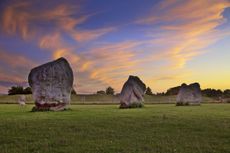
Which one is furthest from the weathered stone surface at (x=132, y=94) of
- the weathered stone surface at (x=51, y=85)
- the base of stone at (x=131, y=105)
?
the weathered stone surface at (x=51, y=85)

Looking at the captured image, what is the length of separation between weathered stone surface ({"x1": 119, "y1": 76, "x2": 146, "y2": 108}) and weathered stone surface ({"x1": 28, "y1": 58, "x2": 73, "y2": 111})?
669 cm

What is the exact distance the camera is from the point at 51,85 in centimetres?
2553

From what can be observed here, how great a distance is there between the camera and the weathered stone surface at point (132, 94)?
3145 centimetres

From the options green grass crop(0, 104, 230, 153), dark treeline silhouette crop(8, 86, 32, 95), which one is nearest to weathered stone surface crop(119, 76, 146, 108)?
green grass crop(0, 104, 230, 153)

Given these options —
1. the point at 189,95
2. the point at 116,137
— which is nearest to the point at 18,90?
the point at 189,95

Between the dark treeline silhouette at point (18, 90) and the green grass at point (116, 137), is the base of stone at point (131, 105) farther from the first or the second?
the dark treeline silhouette at point (18, 90)

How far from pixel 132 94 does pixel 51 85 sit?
902cm

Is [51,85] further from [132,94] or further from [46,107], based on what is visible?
[132,94]

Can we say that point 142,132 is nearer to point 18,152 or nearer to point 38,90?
point 18,152

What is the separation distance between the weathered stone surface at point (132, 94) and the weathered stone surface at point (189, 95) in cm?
884

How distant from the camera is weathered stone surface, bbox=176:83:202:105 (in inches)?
1582

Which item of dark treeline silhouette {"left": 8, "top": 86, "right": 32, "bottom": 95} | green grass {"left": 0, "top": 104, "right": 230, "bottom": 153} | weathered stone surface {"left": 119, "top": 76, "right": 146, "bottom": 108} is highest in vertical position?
dark treeline silhouette {"left": 8, "top": 86, "right": 32, "bottom": 95}

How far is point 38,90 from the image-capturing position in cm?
2523

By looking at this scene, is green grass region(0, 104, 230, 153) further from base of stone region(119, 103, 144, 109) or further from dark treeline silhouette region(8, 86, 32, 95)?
dark treeline silhouette region(8, 86, 32, 95)
